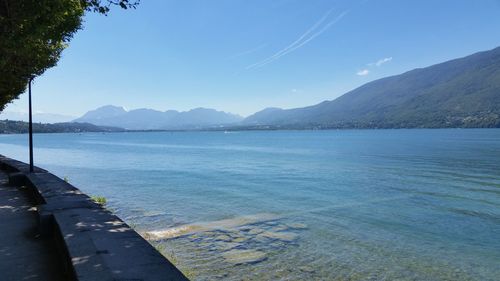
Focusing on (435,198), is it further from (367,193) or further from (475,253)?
(475,253)

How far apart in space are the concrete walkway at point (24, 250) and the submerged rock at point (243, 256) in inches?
260

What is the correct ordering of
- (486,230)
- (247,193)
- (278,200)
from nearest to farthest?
(486,230), (278,200), (247,193)

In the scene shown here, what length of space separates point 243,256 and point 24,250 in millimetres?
7829

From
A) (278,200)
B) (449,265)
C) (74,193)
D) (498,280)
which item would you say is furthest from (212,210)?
(498,280)

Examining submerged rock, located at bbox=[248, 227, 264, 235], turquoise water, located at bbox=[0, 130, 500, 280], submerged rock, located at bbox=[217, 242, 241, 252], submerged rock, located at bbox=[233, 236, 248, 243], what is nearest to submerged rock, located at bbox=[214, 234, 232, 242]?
turquoise water, located at bbox=[0, 130, 500, 280]

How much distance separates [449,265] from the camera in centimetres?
1373

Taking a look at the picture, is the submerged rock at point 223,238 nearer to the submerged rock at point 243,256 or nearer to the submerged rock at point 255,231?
the submerged rock at point 255,231

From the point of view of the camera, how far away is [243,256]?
14008 millimetres

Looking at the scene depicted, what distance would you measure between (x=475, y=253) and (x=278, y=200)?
13696 millimetres

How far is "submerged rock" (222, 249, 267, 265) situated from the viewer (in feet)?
44.2

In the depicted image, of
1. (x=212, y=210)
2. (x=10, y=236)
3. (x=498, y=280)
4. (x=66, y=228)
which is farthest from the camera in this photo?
(x=212, y=210)

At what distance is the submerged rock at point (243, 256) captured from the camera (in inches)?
530

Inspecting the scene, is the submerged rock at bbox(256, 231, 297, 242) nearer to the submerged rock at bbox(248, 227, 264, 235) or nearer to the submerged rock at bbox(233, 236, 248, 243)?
the submerged rock at bbox(248, 227, 264, 235)

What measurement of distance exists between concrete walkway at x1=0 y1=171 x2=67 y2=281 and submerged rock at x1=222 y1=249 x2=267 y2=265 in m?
6.60
